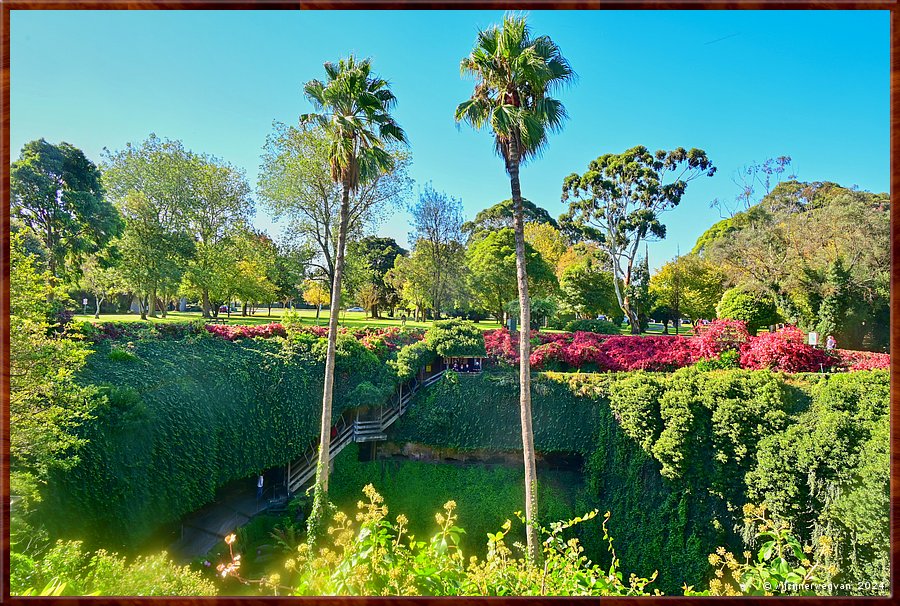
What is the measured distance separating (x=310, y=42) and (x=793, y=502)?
8.52m

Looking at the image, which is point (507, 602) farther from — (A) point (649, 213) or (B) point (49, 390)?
(A) point (649, 213)

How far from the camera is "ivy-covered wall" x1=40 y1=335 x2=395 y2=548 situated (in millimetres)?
4375

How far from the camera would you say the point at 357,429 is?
8.05 meters

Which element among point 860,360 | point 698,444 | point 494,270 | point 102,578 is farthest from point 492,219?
point 102,578

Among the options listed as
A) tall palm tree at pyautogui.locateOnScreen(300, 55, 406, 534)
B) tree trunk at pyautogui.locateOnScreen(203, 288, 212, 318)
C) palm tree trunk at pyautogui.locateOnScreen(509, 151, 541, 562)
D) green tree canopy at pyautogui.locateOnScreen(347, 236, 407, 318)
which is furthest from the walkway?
palm tree trunk at pyautogui.locateOnScreen(509, 151, 541, 562)

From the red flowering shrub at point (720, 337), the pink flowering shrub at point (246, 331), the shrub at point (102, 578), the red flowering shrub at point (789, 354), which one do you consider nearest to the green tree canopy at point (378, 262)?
the pink flowering shrub at point (246, 331)

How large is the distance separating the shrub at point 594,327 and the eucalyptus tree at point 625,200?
0.51 metres

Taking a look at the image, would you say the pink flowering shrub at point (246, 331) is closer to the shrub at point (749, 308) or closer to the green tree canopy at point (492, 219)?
the green tree canopy at point (492, 219)

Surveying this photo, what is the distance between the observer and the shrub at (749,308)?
6.34 m

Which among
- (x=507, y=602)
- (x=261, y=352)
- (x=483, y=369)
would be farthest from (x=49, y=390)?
(x=483, y=369)

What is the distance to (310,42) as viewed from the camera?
11.1 ft

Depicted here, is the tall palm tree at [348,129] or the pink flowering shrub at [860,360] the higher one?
the tall palm tree at [348,129]

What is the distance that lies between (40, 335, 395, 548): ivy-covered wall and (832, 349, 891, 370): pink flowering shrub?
27.5ft

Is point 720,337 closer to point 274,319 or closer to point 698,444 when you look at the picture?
point 698,444
